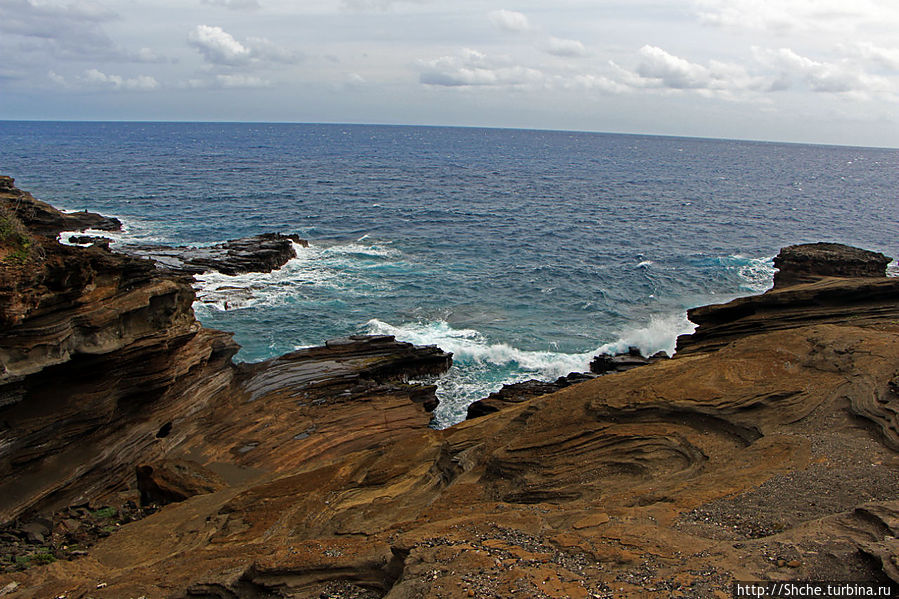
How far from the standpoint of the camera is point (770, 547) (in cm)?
1095

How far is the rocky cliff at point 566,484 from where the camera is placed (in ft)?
36.3

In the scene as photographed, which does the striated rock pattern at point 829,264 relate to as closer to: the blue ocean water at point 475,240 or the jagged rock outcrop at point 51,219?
the blue ocean water at point 475,240

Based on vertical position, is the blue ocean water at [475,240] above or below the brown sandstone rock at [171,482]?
above

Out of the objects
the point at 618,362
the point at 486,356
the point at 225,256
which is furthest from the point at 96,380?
the point at 225,256

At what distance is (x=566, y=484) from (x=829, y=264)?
27.3m

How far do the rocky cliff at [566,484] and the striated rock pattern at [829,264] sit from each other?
10532mm

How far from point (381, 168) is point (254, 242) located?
94.8 metres

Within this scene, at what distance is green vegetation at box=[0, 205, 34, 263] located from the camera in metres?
18.6

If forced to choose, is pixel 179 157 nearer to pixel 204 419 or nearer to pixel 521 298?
pixel 521 298

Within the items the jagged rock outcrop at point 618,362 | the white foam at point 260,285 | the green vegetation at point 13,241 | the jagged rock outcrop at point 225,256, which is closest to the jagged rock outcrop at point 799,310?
the jagged rock outcrop at point 618,362

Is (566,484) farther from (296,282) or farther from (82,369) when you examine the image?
(296,282)

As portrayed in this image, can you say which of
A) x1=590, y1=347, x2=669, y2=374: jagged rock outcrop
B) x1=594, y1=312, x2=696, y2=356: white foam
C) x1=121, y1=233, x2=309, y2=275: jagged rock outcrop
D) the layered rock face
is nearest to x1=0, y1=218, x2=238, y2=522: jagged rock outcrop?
the layered rock face

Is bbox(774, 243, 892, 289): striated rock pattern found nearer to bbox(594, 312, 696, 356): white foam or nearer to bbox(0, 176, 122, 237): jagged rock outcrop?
bbox(594, 312, 696, 356): white foam

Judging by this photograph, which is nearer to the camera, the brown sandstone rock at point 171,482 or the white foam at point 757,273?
the brown sandstone rock at point 171,482
